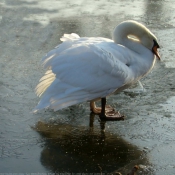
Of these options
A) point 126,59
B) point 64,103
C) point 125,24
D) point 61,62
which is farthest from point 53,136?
point 125,24

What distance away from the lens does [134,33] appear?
20.3 ft

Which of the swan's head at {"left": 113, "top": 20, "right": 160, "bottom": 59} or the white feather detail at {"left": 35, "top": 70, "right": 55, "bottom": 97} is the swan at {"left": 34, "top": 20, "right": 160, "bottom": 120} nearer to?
the white feather detail at {"left": 35, "top": 70, "right": 55, "bottom": 97}

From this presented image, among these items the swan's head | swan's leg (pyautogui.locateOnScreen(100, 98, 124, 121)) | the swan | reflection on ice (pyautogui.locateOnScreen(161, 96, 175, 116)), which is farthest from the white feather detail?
reflection on ice (pyautogui.locateOnScreen(161, 96, 175, 116))

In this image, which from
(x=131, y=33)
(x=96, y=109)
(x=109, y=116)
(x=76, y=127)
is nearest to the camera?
(x=76, y=127)

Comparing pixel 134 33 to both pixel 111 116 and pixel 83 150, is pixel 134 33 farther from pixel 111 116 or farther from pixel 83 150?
pixel 83 150

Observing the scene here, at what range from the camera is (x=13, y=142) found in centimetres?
506

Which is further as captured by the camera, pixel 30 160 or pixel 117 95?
pixel 117 95

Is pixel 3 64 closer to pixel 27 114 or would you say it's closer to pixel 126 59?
pixel 27 114

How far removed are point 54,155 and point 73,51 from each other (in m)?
1.26

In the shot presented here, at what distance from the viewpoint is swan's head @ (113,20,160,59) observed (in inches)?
240

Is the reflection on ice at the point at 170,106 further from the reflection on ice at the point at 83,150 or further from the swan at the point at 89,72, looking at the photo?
the reflection on ice at the point at 83,150

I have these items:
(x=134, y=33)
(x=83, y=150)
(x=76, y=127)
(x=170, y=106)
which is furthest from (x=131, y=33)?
(x=83, y=150)

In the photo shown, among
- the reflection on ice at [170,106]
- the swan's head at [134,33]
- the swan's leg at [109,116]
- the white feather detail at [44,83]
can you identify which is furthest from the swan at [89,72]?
the reflection on ice at [170,106]

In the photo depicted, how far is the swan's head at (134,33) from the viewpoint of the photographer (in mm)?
6098
